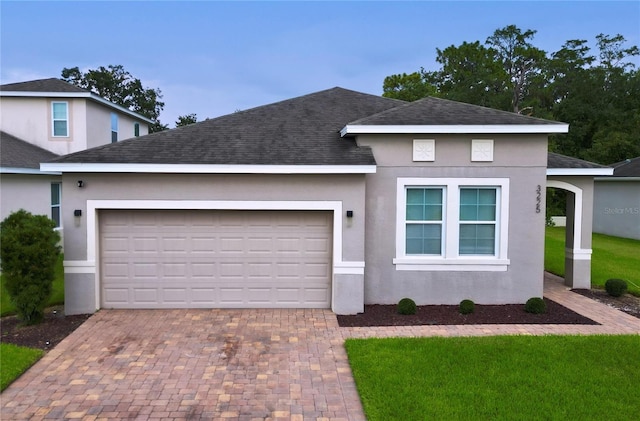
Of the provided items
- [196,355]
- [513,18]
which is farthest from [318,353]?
[513,18]

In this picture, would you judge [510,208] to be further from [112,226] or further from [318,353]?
[112,226]

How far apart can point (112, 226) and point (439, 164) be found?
6895mm

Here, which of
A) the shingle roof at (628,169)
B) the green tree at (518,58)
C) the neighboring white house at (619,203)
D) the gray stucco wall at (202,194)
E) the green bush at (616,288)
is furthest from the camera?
the green tree at (518,58)

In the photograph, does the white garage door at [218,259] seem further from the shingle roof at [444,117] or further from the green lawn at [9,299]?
the shingle roof at [444,117]

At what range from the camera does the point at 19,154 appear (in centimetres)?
1480

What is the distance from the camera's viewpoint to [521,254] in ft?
31.2

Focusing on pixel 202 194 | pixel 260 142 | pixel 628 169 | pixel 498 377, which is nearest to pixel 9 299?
pixel 202 194

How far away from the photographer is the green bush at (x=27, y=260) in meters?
7.79

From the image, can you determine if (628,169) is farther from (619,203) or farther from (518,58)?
(518,58)

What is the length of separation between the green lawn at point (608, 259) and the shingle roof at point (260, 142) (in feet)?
25.9

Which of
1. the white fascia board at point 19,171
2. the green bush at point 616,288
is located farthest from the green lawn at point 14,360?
the green bush at point 616,288

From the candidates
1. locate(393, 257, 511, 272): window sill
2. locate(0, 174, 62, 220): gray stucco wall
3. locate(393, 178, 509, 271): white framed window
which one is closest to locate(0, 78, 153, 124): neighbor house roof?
locate(0, 174, 62, 220): gray stucco wall

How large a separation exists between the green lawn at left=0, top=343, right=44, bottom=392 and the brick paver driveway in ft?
0.38

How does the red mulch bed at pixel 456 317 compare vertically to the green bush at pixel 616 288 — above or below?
below
